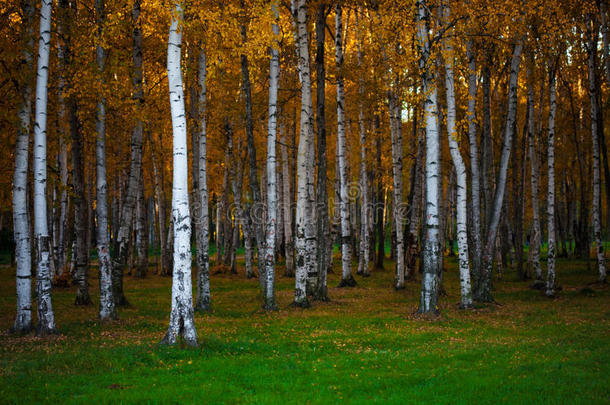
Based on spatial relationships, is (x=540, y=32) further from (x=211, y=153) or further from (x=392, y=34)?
(x=211, y=153)

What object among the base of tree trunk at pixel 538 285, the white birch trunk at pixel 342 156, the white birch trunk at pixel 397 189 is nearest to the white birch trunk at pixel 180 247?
the white birch trunk at pixel 342 156

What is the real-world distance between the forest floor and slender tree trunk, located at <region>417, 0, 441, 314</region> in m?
0.79

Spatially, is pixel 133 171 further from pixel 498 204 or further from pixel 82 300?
pixel 498 204

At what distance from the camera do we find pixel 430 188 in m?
15.0

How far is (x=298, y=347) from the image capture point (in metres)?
10.8

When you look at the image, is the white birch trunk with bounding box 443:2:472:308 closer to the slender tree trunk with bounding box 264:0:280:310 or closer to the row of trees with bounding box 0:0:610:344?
the row of trees with bounding box 0:0:610:344

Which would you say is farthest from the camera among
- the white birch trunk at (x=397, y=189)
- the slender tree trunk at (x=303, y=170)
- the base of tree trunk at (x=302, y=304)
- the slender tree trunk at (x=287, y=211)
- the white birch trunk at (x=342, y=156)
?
the slender tree trunk at (x=287, y=211)

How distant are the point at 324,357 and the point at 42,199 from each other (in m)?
7.25

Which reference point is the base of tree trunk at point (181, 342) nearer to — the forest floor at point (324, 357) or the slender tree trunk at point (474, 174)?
the forest floor at point (324, 357)

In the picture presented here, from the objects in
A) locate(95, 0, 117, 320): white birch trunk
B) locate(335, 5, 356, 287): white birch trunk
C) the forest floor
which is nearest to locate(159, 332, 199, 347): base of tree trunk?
the forest floor

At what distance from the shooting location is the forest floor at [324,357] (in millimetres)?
7516

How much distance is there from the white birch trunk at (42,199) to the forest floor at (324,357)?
0.64m

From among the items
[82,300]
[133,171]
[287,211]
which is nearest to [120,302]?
[82,300]

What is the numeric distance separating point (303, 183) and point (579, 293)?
11.3 meters
